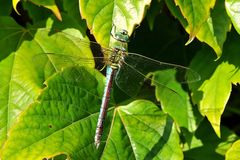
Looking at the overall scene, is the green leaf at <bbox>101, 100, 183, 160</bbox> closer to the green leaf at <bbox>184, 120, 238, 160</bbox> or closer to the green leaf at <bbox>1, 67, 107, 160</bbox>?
the green leaf at <bbox>1, 67, 107, 160</bbox>

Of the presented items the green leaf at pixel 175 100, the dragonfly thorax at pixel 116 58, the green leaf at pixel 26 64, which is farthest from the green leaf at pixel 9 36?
the green leaf at pixel 175 100

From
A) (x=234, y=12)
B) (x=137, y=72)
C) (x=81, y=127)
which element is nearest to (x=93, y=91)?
(x=81, y=127)

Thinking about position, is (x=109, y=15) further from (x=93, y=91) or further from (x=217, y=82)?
(x=217, y=82)

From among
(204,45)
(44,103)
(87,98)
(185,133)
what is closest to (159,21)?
(204,45)

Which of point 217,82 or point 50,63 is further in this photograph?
point 217,82

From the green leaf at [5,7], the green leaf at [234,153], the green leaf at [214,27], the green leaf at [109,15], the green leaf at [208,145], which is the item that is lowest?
the green leaf at [208,145]

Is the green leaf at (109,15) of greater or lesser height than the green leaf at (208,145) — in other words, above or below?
above

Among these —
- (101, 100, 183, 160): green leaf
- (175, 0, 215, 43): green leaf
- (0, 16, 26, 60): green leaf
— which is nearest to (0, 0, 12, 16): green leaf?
(0, 16, 26, 60): green leaf

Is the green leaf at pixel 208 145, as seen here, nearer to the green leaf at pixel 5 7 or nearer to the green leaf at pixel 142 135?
the green leaf at pixel 142 135
